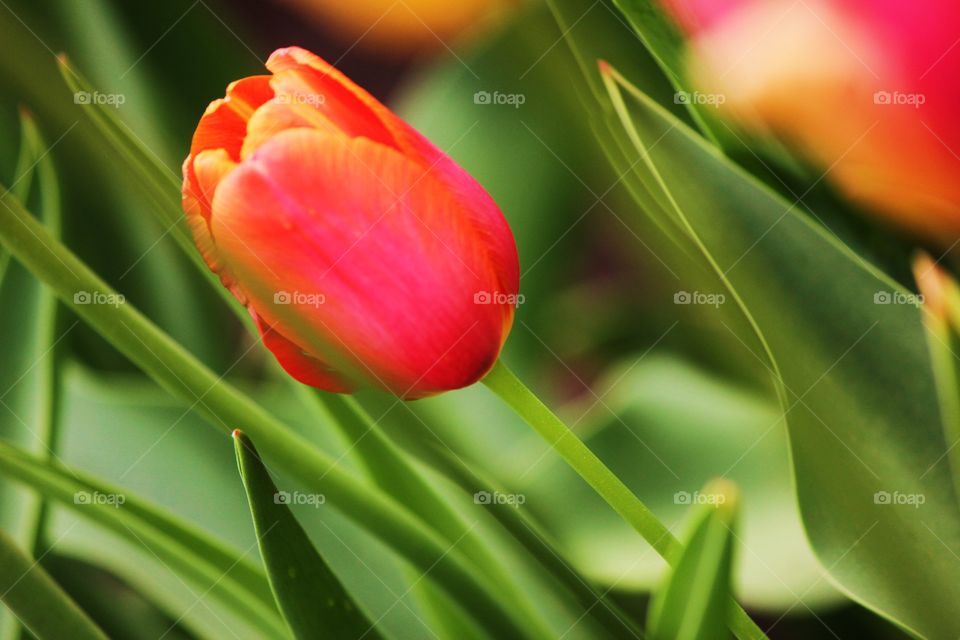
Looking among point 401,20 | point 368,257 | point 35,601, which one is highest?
point 401,20

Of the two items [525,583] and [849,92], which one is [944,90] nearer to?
[849,92]

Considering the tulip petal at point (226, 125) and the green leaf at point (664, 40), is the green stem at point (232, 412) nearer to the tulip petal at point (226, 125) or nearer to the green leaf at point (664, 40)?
the tulip petal at point (226, 125)

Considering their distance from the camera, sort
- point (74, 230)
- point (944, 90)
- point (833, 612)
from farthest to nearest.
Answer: point (74, 230) → point (833, 612) → point (944, 90)

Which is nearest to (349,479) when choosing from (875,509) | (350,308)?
(350,308)

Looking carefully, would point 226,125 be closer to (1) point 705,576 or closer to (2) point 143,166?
(2) point 143,166

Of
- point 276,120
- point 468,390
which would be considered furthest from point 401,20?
point 276,120

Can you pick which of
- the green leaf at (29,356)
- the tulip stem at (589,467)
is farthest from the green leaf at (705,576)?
the green leaf at (29,356)

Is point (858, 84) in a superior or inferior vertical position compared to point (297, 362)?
superior
